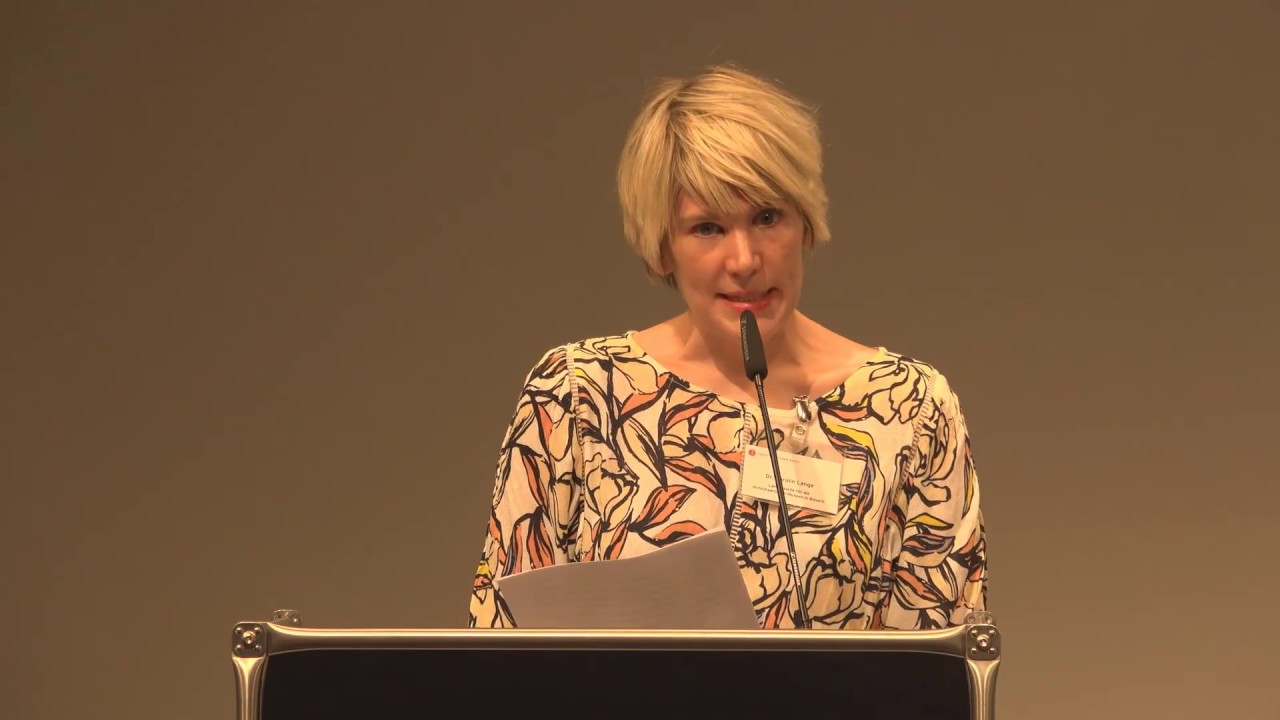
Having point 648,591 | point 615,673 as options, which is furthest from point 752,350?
point 615,673

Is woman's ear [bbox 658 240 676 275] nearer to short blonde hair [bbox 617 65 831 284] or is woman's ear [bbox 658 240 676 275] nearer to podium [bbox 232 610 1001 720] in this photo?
short blonde hair [bbox 617 65 831 284]

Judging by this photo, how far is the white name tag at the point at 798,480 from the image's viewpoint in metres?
1.75

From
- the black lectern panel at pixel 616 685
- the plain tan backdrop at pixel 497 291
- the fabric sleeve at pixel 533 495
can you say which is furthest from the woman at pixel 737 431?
the plain tan backdrop at pixel 497 291

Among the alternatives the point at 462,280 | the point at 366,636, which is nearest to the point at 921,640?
the point at 366,636

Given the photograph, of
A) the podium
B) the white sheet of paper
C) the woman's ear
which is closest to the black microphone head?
the woman's ear

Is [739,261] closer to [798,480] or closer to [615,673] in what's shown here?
[798,480]

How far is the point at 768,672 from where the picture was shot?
38.8 inches

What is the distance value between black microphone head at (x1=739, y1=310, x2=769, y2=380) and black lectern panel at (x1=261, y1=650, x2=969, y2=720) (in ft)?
2.20

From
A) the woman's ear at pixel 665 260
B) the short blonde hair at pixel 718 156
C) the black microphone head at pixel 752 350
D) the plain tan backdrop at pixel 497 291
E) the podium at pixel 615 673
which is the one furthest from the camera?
the plain tan backdrop at pixel 497 291

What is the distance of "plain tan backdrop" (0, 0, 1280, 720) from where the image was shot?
3232 millimetres

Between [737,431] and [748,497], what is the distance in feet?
0.32

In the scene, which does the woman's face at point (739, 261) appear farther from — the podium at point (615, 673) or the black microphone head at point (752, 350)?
the podium at point (615, 673)

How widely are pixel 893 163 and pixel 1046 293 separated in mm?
493

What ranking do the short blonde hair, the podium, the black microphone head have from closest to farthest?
the podium
the black microphone head
the short blonde hair
